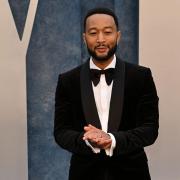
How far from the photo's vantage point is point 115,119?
61.1 inches

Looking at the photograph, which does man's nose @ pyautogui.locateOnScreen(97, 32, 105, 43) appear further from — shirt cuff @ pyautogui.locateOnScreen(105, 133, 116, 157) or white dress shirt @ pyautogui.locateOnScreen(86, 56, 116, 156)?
shirt cuff @ pyautogui.locateOnScreen(105, 133, 116, 157)

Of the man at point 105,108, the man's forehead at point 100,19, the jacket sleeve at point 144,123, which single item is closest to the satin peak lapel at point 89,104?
the man at point 105,108

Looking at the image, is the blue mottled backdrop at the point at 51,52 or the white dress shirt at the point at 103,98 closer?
the white dress shirt at the point at 103,98

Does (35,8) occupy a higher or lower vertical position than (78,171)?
higher

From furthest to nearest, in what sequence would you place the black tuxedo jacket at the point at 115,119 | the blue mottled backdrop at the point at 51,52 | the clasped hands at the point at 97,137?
1. the blue mottled backdrop at the point at 51,52
2. the black tuxedo jacket at the point at 115,119
3. the clasped hands at the point at 97,137

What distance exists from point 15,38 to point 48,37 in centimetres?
20

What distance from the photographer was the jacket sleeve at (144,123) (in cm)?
151

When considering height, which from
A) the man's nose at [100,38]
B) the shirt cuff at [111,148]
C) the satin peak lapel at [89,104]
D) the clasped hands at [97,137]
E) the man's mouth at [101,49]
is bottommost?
the shirt cuff at [111,148]

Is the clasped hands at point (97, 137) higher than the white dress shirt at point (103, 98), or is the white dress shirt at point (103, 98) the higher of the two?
the white dress shirt at point (103, 98)

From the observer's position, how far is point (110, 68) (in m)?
1.61

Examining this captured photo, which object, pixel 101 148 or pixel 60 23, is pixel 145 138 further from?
pixel 60 23

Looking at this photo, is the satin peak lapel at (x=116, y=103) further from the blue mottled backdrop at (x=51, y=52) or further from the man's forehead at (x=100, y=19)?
the blue mottled backdrop at (x=51, y=52)

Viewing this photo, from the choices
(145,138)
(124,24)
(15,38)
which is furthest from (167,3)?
(145,138)

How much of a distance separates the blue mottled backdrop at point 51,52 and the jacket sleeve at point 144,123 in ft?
3.03
